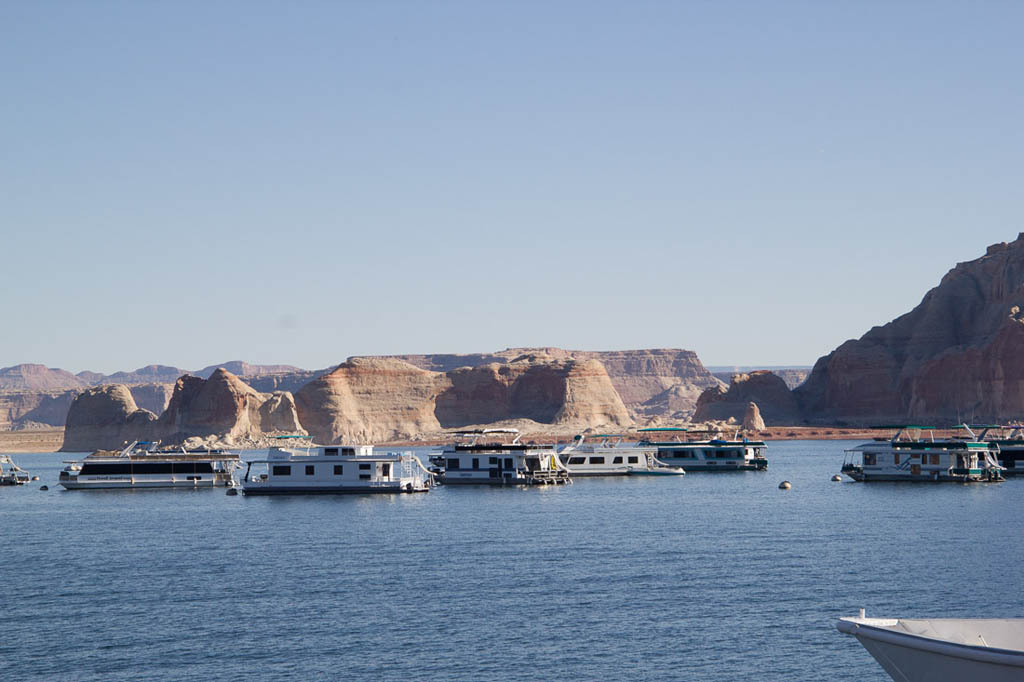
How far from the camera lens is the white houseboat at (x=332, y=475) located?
111 m

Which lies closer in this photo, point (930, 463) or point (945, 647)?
point (945, 647)

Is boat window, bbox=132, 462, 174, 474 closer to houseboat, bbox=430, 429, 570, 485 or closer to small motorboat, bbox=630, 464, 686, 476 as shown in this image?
houseboat, bbox=430, 429, 570, 485

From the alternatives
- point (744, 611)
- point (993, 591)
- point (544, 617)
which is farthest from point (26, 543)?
point (993, 591)

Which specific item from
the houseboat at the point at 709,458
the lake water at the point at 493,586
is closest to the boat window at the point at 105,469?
the lake water at the point at 493,586

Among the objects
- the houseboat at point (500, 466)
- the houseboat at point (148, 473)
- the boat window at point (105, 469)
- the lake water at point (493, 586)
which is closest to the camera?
the lake water at point (493, 586)

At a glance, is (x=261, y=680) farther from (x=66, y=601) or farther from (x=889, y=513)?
(x=889, y=513)

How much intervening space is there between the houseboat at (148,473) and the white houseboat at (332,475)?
1847 centimetres

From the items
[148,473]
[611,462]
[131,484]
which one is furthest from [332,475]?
[611,462]

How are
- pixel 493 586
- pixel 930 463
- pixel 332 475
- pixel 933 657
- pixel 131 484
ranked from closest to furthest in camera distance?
pixel 933 657, pixel 493 586, pixel 332 475, pixel 930 463, pixel 131 484

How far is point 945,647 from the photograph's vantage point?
2683cm

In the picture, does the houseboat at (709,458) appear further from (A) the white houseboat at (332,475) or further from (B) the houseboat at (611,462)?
(A) the white houseboat at (332,475)

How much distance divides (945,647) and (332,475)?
88.7 meters

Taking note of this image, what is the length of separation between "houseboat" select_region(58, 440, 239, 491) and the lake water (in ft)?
87.7

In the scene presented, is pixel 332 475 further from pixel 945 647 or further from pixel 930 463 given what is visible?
pixel 945 647
